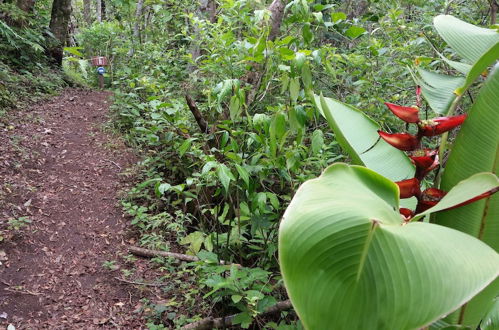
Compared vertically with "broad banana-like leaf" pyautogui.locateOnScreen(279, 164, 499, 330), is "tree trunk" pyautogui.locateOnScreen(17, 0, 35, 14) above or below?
below

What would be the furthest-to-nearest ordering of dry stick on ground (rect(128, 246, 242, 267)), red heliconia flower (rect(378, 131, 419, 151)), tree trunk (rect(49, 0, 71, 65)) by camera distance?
1. tree trunk (rect(49, 0, 71, 65))
2. dry stick on ground (rect(128, 246, 242, 267))
3. red heliconia flower (rect(378, 131, 419, 151))

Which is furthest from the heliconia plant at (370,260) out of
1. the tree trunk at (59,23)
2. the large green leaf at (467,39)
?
the tree trunk at (59,23)

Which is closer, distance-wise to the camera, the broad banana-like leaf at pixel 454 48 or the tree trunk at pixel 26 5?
the broad banana-like leaf at pixel 454 48

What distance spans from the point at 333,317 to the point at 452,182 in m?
0.64

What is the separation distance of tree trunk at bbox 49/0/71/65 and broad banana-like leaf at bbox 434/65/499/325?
32.8 feet

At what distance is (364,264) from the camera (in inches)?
22.7

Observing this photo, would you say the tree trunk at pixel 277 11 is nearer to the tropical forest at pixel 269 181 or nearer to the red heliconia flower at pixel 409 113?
the tropical forest at pixel 269 181

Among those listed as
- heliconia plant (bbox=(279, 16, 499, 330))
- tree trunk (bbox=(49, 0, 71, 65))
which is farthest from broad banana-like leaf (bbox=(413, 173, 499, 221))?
tree trunk (bbox=(49, 0, 71, 65))

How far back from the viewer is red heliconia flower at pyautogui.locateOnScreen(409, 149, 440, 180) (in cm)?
93

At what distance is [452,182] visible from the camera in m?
1.02

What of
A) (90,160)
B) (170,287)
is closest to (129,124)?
(90,160)

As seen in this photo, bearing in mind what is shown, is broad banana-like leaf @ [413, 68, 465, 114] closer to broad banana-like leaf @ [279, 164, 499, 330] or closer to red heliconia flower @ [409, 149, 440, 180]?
red heliconia flower @ [409, 149, 440, 180]

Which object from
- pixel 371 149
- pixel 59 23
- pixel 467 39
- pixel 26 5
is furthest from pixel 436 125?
pixel 59 23

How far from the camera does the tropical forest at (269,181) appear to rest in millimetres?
583
